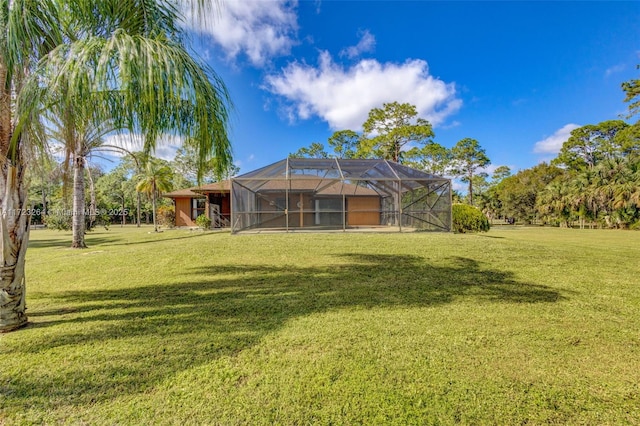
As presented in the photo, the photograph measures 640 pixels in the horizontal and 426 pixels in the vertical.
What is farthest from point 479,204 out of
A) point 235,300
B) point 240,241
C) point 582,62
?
point 235,300

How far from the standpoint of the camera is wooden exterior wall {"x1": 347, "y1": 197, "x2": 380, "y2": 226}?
1969cm

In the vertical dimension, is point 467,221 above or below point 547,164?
below

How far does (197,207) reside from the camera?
24297 mm

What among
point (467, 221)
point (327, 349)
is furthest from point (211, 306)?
point (467, 221)

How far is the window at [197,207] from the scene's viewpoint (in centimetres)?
2423

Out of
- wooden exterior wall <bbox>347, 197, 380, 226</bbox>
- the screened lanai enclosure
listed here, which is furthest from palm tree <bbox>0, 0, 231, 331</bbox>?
wooden exterior wall <bbox>347, 197, 380, 226</bbox>

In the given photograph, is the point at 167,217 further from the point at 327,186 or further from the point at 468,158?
the point at 468,158

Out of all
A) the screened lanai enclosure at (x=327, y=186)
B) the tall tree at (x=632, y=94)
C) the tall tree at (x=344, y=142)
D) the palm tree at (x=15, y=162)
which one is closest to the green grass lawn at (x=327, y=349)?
the palm tree at (x=15, y=162)

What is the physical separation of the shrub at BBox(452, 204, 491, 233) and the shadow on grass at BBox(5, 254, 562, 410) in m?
7.69

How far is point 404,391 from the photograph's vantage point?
7.28ft

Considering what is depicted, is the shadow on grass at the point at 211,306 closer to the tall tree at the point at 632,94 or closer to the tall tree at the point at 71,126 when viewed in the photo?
the tall tree at the point at 71,126

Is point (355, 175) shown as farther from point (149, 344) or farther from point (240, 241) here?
point (149, 344)

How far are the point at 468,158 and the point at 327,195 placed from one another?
85.6 ft

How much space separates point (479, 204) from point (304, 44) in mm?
39473
